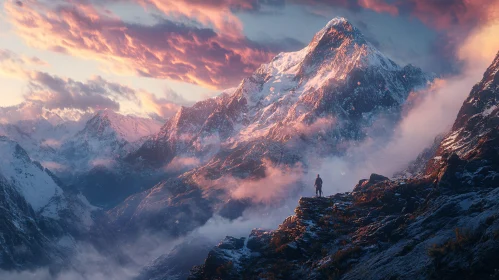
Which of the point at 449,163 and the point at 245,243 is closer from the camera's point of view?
the point at 449,163

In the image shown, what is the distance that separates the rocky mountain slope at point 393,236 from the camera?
118 feet

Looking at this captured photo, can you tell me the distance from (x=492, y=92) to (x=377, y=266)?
3748 inches

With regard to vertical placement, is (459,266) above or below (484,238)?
below

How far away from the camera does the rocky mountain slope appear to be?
118 ft

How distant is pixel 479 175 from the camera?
50.3 metres

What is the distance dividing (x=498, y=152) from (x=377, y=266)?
75.3 feet

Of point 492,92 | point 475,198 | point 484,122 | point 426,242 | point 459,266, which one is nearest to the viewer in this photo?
point 459,266

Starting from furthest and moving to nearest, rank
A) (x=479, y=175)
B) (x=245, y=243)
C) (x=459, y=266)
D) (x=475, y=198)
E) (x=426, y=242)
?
(x=245, y=243), (x=479, y=175), (x=475, y=198), (x=426, y=242), (x=459, y=266)

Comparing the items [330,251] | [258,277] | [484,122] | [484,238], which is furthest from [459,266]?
[484,122]

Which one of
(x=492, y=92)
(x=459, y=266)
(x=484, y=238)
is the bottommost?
(x=459, y=266)

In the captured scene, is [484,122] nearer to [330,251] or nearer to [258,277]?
[330,251]

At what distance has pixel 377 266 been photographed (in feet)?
138

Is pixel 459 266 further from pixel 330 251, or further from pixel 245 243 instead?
pixel 245 243

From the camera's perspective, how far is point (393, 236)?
4694cm
